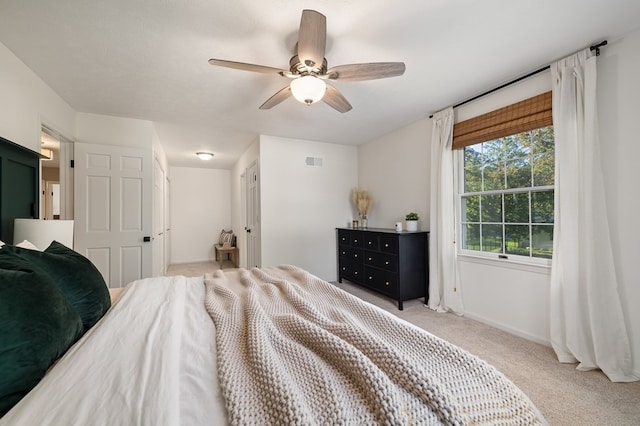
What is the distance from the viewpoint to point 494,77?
248 cm

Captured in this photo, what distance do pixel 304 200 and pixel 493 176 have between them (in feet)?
8.69

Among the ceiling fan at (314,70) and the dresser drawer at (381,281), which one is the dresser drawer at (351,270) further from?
the ceiling fan at (314,70)

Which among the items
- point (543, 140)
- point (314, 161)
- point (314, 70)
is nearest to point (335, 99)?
point (314, 70)

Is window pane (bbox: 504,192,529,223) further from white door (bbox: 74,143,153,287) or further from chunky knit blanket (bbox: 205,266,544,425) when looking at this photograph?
white door (bbox: 74,143,153,287)

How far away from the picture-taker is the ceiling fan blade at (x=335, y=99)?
2.18 meters

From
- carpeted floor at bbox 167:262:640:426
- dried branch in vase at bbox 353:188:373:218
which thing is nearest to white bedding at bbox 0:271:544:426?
carpeted floor at bbox 167:262:640:426

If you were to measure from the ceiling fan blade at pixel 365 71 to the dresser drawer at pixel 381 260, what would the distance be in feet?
7.02

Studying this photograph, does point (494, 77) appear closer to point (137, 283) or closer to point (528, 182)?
point (528, 182)

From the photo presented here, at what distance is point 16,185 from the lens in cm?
195

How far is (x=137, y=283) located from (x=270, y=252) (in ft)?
7.75

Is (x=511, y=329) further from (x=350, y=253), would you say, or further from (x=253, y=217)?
(x=253, y=217)

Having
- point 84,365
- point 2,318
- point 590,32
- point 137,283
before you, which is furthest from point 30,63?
point 590,32

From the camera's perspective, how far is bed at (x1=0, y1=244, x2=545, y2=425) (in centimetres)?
63

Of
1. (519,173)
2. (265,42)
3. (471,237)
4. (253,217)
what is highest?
(265,42)
